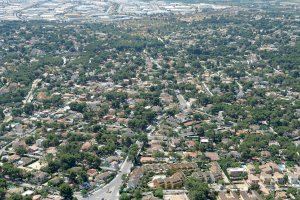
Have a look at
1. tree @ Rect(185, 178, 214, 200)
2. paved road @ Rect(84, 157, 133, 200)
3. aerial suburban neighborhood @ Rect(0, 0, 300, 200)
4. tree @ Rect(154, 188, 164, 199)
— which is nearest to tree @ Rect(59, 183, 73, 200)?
aerial suburban neighborhood @ Rect(0, 0, 300, 200)

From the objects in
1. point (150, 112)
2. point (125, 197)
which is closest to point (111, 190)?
point (125, 197)

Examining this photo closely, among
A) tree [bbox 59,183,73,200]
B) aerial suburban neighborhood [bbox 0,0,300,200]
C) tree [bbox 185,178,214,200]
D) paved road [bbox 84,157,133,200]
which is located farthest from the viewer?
aerial suburban neighborhood [bbox 0,0,300,200]

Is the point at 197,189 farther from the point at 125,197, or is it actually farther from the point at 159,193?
the point at 125,197

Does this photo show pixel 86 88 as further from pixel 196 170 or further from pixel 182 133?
pixel 196 170

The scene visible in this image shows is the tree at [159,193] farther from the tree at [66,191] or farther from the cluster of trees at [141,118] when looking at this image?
the cluster of trees at [141,118]

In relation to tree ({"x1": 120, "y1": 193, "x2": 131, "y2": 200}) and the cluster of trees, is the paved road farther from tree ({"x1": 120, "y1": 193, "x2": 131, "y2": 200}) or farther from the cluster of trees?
the cluster of trees

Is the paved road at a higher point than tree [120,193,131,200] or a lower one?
lower


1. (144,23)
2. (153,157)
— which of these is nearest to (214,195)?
(153,157)
